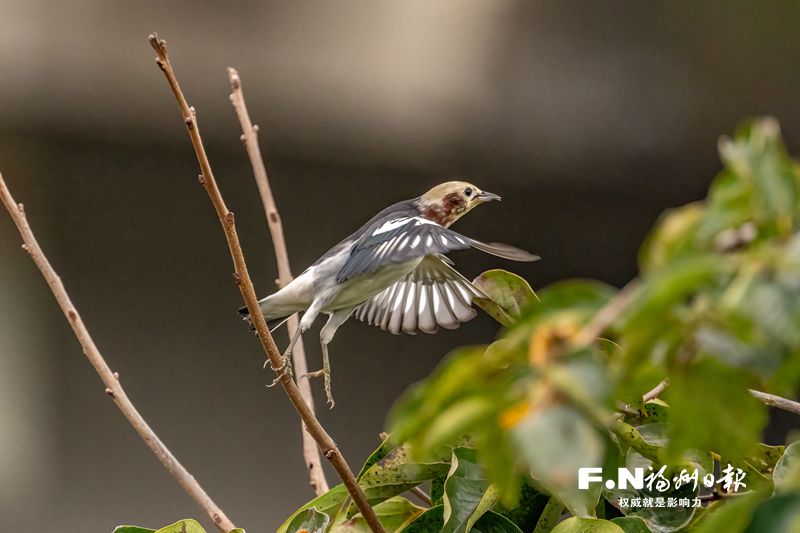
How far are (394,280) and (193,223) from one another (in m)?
1.92

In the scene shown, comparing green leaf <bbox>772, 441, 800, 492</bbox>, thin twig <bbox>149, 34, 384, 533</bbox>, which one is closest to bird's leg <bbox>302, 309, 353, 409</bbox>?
thin twig <bbox>149, 34, 384, 533</bbox>

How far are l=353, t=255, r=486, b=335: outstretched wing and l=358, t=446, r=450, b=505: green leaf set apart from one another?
280 millimetres

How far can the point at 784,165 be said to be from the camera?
401 mm

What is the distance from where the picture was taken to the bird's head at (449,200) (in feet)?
4.37

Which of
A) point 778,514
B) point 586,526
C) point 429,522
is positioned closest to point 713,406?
point 778,514

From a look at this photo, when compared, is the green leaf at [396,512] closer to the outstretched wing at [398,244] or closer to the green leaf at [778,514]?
the outstretched wing at [398,244]

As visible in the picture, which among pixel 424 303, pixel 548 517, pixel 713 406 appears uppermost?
pixel 713 406

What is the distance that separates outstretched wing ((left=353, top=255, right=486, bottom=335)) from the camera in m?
1.23

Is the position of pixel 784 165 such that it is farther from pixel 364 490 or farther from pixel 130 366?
pixel 130 366

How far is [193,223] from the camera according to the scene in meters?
2.96

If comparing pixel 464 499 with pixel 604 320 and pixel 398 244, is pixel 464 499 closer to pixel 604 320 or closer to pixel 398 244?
pixel 398 244

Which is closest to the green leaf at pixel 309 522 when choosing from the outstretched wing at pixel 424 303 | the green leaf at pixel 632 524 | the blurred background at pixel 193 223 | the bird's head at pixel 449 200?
the green leaf at pixel 632 524

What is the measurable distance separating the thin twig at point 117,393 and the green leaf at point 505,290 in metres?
0.32

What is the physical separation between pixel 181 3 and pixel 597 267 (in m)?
1.38
